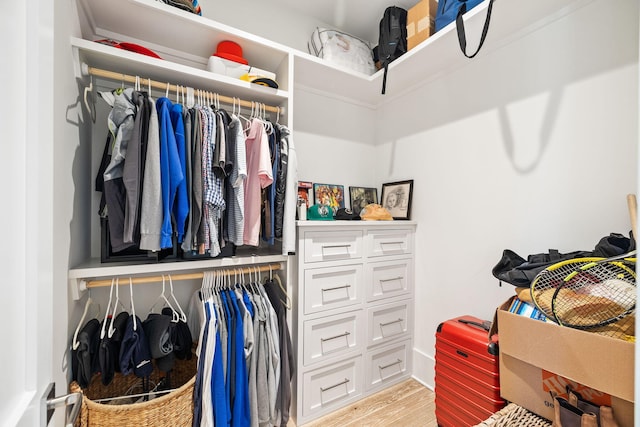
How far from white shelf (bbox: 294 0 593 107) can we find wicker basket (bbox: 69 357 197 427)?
6.50 ft

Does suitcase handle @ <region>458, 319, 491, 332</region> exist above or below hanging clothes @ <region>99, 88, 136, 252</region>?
below

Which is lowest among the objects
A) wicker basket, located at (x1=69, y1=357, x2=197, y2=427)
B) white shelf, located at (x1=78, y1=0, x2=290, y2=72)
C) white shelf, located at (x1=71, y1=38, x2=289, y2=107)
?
wicker basket, located at (x1=69, y1=357, x2=197, y2=427)

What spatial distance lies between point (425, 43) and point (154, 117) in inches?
62.0

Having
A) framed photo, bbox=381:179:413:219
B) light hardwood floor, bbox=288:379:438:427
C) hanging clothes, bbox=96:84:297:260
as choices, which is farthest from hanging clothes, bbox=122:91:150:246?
framed photo, bbox=381:179:413:219

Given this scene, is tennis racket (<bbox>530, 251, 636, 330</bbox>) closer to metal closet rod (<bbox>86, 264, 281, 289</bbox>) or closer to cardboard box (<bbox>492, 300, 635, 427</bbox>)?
cardboard box (<bbox>492, 300, 635, 427</bbox>)

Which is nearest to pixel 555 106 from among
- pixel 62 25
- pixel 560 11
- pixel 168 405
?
pixel 560 11

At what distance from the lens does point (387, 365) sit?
2.04 metres

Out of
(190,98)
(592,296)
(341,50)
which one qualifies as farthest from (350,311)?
(341,50)

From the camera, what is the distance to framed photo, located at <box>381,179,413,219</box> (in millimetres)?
2254

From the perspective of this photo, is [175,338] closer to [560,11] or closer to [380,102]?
[380,102]

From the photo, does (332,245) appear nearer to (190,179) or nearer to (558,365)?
(190,179)

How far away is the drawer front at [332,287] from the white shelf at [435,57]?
4.50 feet

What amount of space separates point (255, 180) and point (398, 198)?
1.30m

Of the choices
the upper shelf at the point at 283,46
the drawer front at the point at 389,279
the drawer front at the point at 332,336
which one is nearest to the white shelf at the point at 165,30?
the upper shelf at the point at 283,46
